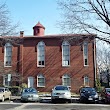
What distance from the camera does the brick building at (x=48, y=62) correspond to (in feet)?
148

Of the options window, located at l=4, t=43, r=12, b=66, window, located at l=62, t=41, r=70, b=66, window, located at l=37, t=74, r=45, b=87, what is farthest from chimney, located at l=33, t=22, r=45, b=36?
window, located at l=37, t=74, r=45, b=87

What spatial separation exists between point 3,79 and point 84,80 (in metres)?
13.6

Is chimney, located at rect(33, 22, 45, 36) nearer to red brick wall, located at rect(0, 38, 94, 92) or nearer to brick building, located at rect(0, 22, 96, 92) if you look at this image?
brick building, located at rect(0, 22, 96, 92)

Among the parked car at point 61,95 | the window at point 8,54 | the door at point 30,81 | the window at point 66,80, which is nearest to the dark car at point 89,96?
the parked car at point 61,95

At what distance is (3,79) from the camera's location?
46.6 metres

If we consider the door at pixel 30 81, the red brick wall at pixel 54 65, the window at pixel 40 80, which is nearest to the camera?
the red brick wall at pixel 54 65

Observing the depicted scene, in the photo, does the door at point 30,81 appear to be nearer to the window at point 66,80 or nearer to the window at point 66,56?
the window at point 66,80

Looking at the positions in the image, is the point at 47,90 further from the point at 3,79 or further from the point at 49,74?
the point at 3,79

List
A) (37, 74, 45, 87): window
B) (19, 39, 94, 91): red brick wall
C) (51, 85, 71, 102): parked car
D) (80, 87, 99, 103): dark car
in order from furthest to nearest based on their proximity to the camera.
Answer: (37, 74, 45, 87): window, (19, 39, 94, 91): red brick wall, (80, 87, 99, 103): dark car, (51, 85, 71, 102): parked car

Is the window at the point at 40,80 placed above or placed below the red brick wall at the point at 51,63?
below

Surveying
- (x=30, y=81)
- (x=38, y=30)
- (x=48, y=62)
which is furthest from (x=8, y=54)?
(x=48, y=62)

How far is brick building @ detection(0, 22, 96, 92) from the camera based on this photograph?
45.0 m

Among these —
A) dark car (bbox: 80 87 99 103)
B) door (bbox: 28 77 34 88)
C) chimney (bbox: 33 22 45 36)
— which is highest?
chimney (bbox: 33 22 45 36)

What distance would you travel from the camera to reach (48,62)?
4619cm
